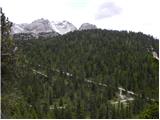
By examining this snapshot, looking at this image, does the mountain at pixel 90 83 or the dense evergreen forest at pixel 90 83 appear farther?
the dense evergreen forest at pixel 90 83

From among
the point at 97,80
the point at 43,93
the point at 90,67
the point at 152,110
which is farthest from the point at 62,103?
the point at 152,110

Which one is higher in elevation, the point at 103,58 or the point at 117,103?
the point at 103,58

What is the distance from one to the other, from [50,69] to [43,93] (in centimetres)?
2934

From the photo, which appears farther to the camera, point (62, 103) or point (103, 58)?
point (103, 58)

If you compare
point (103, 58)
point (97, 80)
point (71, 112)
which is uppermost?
point (103, 58)

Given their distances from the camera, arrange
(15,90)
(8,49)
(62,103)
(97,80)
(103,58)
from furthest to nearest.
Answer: (103,58) → (97,80) → (62,103) → (15,90) → (8,49)


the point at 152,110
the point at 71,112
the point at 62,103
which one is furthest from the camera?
the point at 62,103

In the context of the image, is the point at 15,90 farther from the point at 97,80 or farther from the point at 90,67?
the point at 90,67

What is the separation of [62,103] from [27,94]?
12616 mm

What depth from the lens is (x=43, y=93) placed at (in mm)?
145875

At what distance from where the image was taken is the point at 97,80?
537ft

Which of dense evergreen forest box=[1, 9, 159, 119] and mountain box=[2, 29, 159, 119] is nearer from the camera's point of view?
mountain box=[2, 29, 159, 119]

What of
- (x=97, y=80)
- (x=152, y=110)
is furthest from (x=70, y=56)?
(x=152, y=110)

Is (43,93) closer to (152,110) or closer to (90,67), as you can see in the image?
(90,67)
